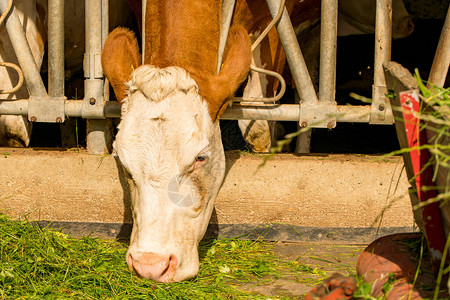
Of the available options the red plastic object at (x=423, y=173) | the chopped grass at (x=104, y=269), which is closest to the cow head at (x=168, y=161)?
the chopped grass at (x=104, y=269)

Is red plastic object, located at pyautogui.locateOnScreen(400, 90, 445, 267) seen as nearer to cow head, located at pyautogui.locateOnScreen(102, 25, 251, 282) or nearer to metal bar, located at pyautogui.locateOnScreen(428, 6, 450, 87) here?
cow head, located at pyautogui.locateOnScreen(102, 25, 251, 282)

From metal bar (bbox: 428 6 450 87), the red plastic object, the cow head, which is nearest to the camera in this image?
the red plastic object

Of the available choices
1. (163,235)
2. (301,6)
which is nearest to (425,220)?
(163,235)

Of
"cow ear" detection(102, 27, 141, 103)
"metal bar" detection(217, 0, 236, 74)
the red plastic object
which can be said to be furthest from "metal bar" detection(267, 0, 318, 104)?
the red plastic object

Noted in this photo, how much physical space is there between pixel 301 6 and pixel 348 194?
195 centimetres

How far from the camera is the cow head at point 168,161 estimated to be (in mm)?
2740

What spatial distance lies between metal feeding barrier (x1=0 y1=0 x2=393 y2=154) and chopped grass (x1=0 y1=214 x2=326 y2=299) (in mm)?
835

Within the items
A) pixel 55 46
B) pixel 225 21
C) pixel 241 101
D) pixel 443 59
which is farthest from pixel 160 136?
pixel 443 59

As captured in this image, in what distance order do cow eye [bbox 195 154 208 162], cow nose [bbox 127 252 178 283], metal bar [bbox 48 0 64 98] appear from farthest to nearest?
metal bar [bbox 48 0 64 98] < cow eye [bbox 195 154 208 162] < cow nose [bbox 127 252 178 283]

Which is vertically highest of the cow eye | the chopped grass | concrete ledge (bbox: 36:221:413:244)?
the cow eye

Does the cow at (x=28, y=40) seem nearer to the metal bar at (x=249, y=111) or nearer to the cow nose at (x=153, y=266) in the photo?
the metal bar at (x=249, y=111)

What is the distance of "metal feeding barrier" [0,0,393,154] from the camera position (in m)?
3.75

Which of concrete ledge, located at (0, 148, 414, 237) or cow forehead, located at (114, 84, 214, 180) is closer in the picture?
cow forehead, located at (114, 84, 214, 180)

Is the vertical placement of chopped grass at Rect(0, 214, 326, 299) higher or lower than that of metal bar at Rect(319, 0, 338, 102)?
lower
